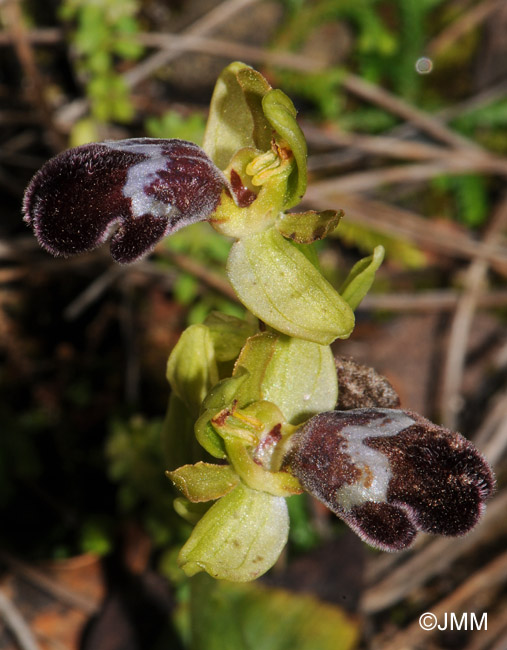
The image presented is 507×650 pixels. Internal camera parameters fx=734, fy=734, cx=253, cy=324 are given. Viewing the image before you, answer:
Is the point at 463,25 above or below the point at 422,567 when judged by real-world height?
above

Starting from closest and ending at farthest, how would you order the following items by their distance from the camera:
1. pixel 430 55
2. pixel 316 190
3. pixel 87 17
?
pixel 87 17, pixel 316 190, pixel 430 55

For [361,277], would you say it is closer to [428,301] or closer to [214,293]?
[214,293]

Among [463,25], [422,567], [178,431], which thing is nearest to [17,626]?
[178,431]

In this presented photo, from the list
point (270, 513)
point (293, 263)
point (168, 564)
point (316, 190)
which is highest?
point (293, 263)

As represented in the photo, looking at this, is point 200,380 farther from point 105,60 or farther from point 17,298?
point 105,60

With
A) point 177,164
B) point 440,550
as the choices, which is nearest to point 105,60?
point 177,164

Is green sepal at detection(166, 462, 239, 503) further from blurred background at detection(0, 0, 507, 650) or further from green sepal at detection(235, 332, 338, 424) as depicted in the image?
blurred background at detection(0, 0, 507, 650)

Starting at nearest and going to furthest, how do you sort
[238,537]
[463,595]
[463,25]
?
[238,537] < [463,595] < [463,25]
